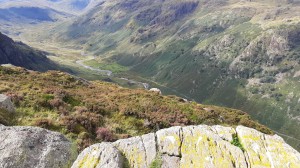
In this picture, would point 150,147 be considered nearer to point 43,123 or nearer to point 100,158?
point 100,158

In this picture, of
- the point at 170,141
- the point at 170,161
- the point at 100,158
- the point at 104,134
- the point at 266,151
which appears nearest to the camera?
the point at 100,158

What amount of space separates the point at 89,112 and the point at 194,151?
52.3 feet

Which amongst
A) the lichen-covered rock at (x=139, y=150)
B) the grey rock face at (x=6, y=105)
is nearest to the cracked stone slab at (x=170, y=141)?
the lichen-covered rock at (x=139, y=150)

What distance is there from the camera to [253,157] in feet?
55.0

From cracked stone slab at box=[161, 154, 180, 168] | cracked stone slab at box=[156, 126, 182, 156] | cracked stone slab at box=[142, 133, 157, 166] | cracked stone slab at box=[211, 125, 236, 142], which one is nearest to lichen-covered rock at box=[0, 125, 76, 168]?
cracked stone slab at box=[142, 133, 157, 166]

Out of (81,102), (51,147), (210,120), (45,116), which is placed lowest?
(210,120)

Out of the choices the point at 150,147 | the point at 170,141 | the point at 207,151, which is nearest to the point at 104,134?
the point at 150,147

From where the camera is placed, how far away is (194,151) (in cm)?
1716

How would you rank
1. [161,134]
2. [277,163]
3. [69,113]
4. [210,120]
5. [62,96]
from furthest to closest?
[210,120] → [62,96] → [69,113] → [161,134] → [277,163]

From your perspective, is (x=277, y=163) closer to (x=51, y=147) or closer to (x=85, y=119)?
(x=51, y=147)

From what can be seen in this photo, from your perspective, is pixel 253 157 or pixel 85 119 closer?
pixel 253 157

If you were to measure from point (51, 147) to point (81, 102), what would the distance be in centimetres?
1702

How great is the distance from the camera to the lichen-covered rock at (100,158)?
51.9ft

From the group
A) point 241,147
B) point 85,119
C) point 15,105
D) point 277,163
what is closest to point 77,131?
point 85,119
